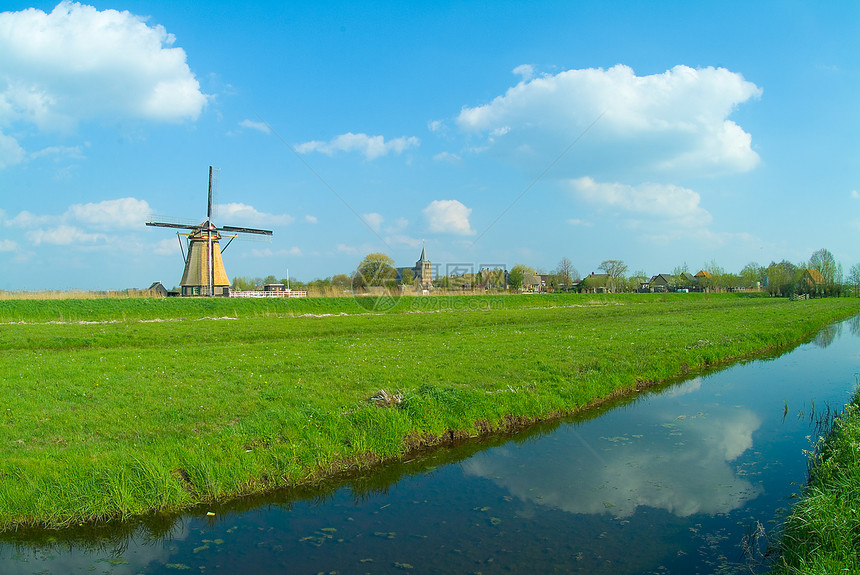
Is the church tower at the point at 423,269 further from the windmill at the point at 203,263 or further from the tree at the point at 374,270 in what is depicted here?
the windmill at the point at 203,263

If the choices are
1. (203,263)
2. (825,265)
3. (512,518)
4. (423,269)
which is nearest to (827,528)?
(512,518)

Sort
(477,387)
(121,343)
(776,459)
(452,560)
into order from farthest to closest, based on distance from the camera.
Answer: (121,343) < (477,387) < (776,459) < (452,560)

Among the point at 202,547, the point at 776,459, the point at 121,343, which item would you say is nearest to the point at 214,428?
the point at 202,547

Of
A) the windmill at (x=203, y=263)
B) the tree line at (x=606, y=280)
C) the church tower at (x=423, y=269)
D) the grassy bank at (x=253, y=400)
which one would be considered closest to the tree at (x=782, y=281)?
the tree line at (x=606, y=280)

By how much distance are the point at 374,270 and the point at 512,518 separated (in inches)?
3078

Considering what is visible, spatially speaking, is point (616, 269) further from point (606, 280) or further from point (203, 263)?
point (203, 263)

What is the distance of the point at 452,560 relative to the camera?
614 cm

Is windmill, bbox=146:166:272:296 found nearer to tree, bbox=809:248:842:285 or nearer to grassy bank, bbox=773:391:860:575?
grassy bank, bbox=773:391:860:575

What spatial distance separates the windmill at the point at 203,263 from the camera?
176 ft

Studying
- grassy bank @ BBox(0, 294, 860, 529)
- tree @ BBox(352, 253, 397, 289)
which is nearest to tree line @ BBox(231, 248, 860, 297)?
tree @ BBox(352, 253, 397, 289)

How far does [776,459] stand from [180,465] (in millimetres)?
10459

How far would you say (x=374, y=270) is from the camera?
8438cm

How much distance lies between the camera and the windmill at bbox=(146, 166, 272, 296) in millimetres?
53662

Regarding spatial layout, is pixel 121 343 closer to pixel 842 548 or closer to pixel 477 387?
pixel 477 387
